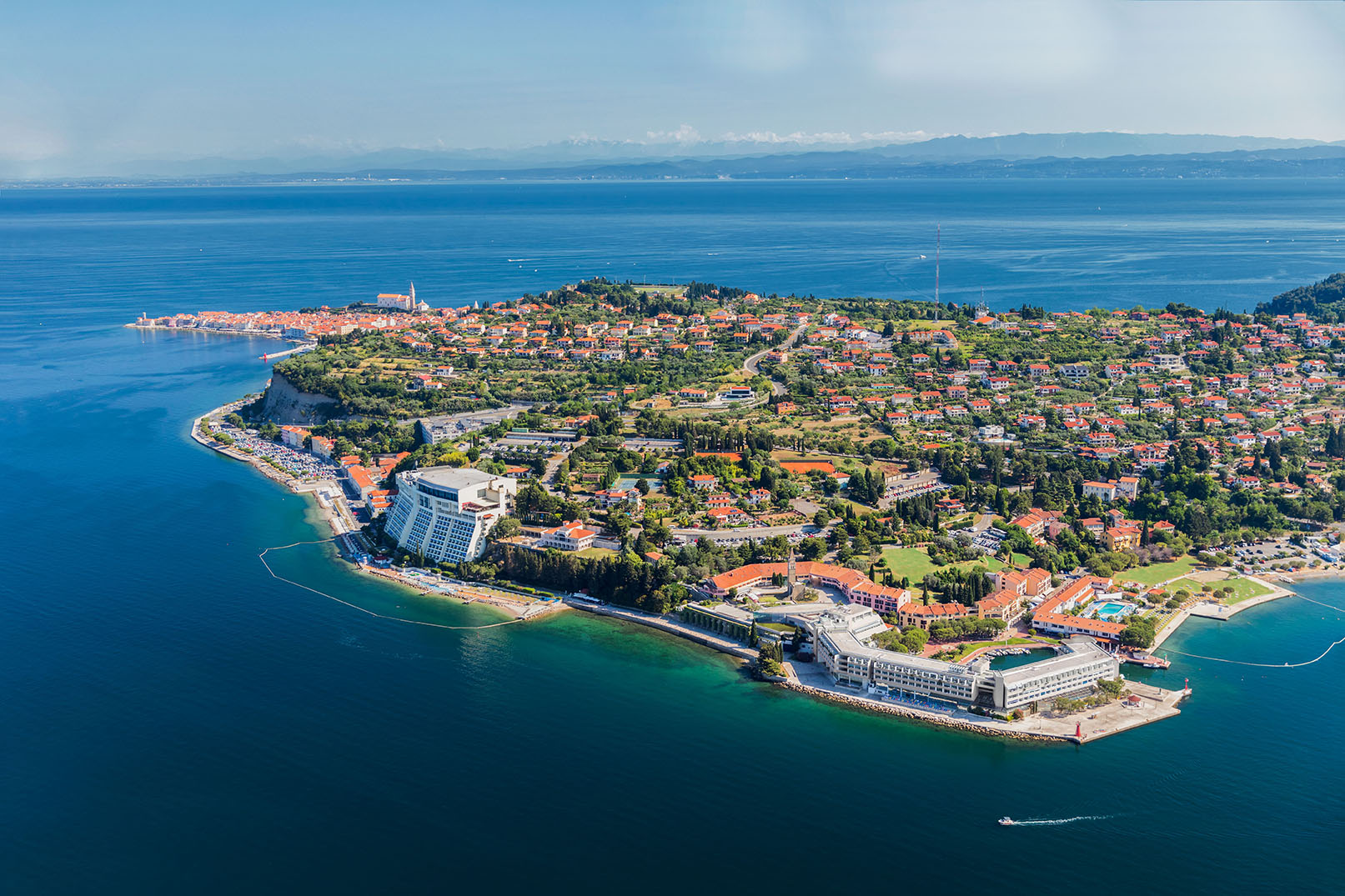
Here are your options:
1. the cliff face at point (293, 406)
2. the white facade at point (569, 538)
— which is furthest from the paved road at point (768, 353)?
the white facade at point (569, 538)

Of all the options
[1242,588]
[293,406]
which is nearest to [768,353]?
[293,406]

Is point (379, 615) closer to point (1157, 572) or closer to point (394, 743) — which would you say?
point (394, 743)

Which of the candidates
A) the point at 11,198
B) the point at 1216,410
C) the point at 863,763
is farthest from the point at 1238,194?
the point at 11,198

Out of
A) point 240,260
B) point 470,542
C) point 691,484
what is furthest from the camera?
point 240,260

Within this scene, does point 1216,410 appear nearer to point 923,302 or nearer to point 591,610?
point 923,302

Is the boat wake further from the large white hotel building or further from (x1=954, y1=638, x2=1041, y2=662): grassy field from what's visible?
the large white hotel building

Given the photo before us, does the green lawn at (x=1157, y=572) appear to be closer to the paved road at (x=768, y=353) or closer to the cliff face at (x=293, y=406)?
the paved road at (x=768, y=353)
